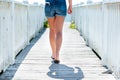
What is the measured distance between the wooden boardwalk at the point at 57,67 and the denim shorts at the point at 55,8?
87cm

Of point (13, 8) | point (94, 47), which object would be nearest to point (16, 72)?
point (13, 8)

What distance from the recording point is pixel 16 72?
5.50 m

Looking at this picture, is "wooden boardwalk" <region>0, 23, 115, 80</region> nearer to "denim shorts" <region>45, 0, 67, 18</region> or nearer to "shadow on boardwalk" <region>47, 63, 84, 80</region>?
"shadow on boardwalk" <region>47, 63, 84, 80</region>

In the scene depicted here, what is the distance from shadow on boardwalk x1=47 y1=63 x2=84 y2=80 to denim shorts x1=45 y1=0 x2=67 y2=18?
35.2 inches

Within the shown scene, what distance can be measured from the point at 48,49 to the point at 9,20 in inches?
93.9

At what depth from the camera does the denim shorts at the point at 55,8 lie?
245 inches

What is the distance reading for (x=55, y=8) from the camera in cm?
624

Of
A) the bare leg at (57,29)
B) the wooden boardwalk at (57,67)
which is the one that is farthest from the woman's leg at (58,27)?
the wooden boardwalk at (57,67)

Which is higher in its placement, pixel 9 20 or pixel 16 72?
pixel 9 20

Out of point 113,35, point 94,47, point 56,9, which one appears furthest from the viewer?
point 94,47

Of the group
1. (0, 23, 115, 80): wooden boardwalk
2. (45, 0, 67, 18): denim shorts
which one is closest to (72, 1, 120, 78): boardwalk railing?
(0, 23, 115, 80): wooden boardwalk

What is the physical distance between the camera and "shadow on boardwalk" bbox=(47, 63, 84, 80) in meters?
5.21

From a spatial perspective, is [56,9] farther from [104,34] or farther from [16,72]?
[16,72]

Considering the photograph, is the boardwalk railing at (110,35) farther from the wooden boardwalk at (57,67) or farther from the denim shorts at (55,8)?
the denim shorts at (55,8)
